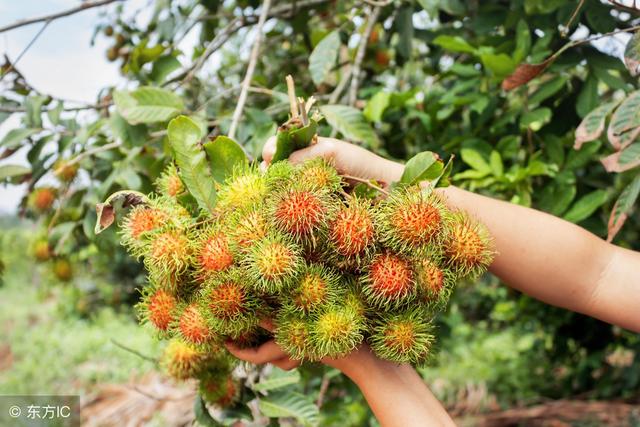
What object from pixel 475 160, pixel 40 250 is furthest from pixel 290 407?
pixel 40 250

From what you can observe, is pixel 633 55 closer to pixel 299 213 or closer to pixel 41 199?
pixel 299 213

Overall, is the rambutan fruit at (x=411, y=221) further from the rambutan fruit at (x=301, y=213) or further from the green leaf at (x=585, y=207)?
the green leaf at (x=585, y=207)

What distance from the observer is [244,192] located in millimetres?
712

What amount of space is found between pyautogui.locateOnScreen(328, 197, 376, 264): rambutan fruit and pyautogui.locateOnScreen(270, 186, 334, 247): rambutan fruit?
0.05 ft

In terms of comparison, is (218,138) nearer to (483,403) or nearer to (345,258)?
(345,258)

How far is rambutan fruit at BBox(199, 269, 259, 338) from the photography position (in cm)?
68

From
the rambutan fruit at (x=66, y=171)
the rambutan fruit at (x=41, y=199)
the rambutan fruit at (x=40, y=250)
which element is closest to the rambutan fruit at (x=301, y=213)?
the rambutan fruit at (x=66, y=171)

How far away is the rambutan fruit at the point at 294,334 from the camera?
2.23 ft

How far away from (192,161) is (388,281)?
306 millimetres

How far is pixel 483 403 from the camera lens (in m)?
2.62

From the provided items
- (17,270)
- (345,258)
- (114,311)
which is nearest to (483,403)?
(345,258)

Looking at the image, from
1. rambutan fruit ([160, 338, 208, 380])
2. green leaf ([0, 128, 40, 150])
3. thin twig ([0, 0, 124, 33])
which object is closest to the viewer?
rambutan fruit ([160, 338, 208, 380])

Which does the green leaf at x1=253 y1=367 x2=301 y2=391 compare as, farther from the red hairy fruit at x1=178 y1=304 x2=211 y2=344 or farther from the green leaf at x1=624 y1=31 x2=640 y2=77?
the green leaf at x1=624 y1=31 x2=640 y2=77

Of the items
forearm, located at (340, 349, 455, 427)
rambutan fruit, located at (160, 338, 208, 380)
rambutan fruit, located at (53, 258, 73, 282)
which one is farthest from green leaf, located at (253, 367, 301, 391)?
rambutan fruit, located at (53, 258, 73, 282)
